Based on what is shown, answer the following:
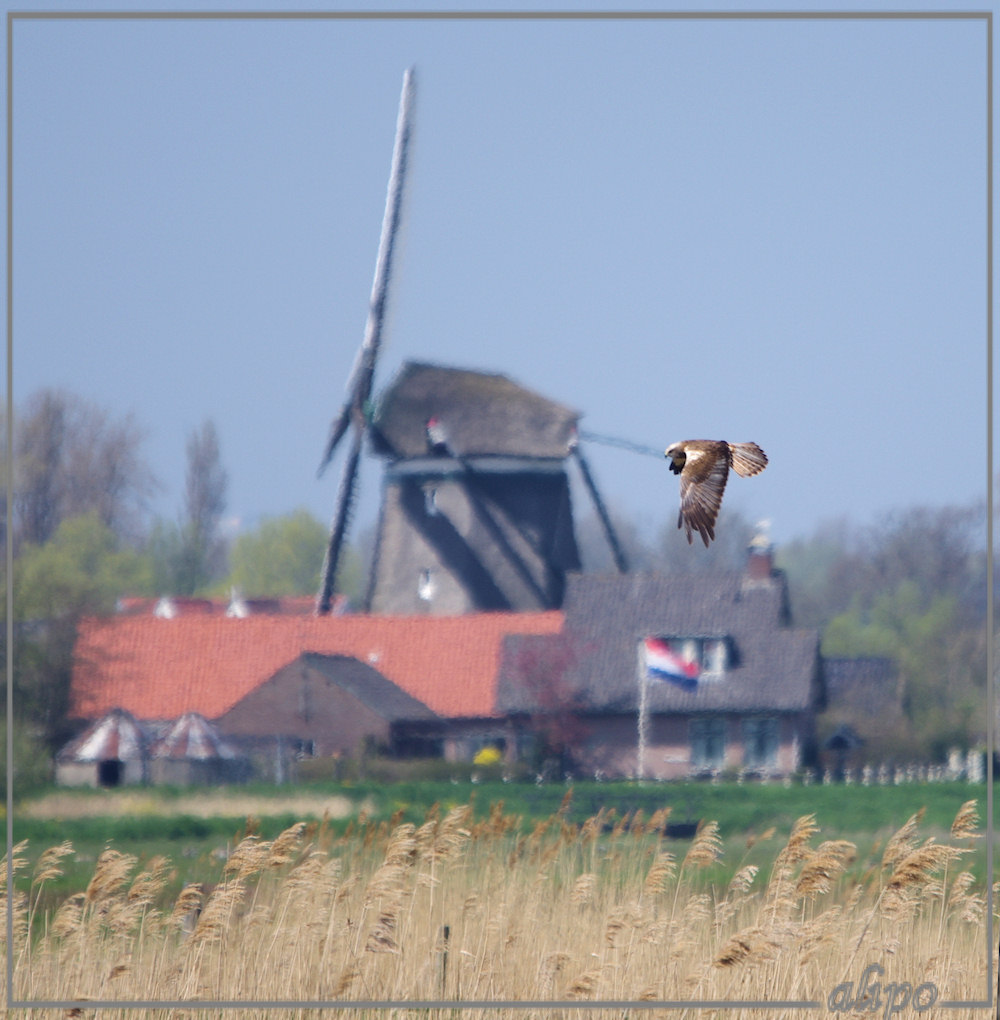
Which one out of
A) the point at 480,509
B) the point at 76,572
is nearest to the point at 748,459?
the point at 76,572

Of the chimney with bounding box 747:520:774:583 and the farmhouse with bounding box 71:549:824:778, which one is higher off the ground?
the chimney with bounding box 747:520:774:583

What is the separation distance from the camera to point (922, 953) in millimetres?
7570

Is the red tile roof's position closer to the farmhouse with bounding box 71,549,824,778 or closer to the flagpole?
the farmhouse with bounding box 71,549,824,778

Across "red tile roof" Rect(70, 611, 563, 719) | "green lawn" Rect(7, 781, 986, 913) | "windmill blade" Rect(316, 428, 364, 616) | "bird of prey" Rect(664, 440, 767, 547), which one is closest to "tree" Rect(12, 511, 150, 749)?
"green lawn" Rect(7, 781, 986, 913)

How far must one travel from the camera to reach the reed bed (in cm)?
719

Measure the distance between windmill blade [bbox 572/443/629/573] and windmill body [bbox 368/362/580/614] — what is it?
37cm

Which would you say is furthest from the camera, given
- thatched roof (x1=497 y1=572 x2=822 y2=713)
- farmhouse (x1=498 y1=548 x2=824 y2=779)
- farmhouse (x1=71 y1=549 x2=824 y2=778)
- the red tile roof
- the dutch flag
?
the dutch flag

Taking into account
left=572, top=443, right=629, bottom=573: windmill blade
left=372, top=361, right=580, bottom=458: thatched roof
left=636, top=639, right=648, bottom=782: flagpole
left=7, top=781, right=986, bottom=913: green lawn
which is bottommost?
left=7, top=781, right=986, bottom=913: green lawn

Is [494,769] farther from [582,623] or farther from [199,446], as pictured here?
[199,446]

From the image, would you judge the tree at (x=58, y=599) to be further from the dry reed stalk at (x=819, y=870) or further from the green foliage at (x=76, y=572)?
the dry reed stalk at (x=819, y=870)

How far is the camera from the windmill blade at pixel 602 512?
32.1 m

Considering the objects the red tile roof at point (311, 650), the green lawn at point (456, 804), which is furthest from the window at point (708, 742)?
the red tile roof at point (311, 650)

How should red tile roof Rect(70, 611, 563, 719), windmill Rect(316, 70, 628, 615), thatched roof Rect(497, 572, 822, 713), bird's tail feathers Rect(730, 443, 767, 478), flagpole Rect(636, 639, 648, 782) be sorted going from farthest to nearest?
windmill Rect(316, 70, 628, 615) → thatched roof Rect(497, 572, 822, 713) → flagpole Rect(636, 639, 648, 782) → red tile roof Rect(70, 611, 563, 719) → bird's tail feathers Rect(730, 443, 767, 478)

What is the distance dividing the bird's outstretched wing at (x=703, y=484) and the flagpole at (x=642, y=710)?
22602 millimetres
